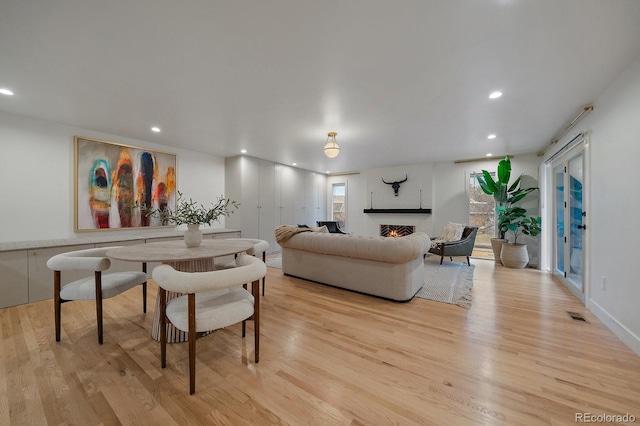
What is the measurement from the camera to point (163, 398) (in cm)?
144

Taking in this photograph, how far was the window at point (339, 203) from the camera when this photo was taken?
8.12 m

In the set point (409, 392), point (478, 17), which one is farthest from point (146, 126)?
point (409, 392)

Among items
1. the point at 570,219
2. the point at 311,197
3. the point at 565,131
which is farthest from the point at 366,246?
the point at 311,197

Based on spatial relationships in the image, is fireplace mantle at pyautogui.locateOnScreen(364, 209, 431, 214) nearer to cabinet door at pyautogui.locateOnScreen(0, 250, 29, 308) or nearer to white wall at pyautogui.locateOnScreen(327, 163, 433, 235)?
white wall at pyautogui.locateOnScreen(327, 163, 433, 235)

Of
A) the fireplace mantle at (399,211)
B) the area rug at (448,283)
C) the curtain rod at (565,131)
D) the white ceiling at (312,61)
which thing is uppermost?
the white ceiling at (312,61)

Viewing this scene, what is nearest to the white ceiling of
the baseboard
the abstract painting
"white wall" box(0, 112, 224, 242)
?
"white wall" box(0, 112, 224, 242)

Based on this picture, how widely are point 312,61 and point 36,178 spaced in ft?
13.8

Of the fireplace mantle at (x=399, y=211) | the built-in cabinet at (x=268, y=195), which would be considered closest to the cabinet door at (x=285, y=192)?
the built-in cabinet at (x=268, y=195)

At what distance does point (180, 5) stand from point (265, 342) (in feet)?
8.29

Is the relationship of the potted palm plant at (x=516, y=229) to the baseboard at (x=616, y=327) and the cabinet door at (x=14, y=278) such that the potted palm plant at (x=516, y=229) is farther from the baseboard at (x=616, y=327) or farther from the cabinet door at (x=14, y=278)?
the cabinet door at (x=14, y=278)

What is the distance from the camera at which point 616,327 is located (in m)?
2.19

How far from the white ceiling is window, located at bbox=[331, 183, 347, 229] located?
4577 millimetres

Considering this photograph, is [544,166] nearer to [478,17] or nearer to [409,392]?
[478,17]

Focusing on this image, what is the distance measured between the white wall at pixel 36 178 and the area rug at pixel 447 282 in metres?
3.33
